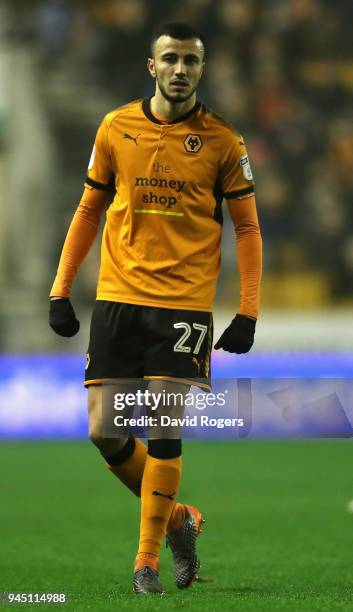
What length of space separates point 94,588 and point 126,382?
0.73 m

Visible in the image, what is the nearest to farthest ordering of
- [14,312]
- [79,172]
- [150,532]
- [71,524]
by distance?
[150,532] → [71,524] → [14,312] → [79,172]

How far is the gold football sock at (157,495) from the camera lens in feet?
14.6

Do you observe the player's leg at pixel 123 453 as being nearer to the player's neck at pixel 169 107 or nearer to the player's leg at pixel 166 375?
the player's leg at pixel 166 375

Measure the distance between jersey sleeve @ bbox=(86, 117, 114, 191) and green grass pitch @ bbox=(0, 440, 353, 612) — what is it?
135 centimetres

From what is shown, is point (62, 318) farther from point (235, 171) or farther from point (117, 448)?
point (235, 171)

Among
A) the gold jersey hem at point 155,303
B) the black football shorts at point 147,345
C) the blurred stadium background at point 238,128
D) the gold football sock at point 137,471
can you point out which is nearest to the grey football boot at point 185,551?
the gold football sock at point 137,471

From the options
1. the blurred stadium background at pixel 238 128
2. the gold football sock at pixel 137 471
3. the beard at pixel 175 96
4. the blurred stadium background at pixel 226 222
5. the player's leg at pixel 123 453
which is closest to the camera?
the beard at pixel 175 96

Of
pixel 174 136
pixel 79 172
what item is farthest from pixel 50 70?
pixel 174 136

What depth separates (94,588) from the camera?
4.62 metres

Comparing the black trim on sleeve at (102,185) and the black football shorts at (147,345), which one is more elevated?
the black trim on sleeve at (102,185)

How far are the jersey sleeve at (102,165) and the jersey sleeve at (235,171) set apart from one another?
1.24 feet

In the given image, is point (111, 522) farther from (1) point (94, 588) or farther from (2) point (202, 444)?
(2) point (202, 444)

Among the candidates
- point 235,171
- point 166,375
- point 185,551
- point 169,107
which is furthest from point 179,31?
point 185,551

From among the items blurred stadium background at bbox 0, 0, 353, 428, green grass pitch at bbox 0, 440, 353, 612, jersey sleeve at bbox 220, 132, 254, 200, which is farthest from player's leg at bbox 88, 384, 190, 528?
blurred stadium background at bbox 0, 0, 353, 428
